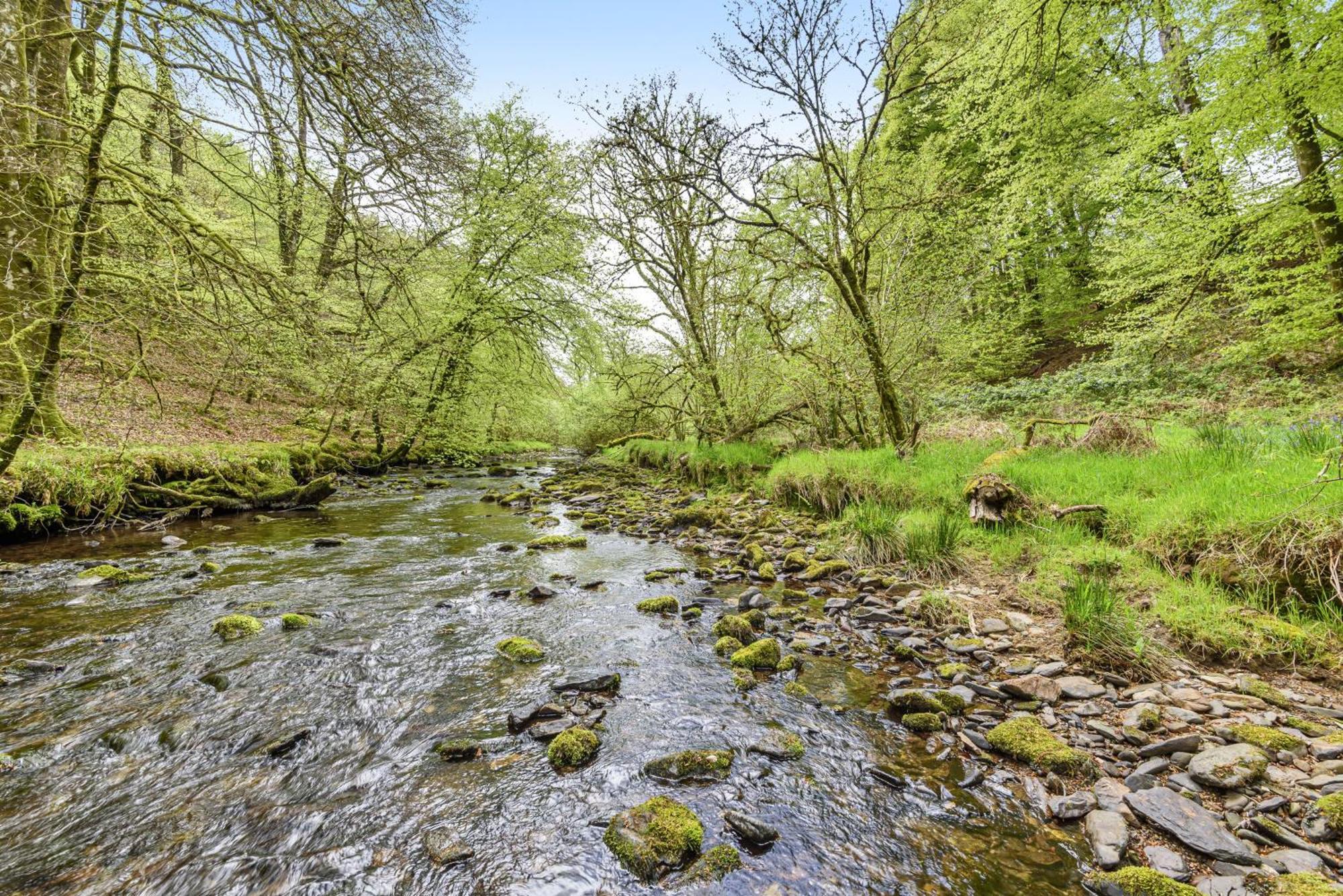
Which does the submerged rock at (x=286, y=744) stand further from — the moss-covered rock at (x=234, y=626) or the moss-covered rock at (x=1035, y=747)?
the moss-covered rock at (x=1035, y=747)

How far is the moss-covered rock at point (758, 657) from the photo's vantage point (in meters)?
3.54

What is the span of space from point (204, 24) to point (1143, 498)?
9.33 meters

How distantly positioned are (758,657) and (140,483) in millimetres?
8908

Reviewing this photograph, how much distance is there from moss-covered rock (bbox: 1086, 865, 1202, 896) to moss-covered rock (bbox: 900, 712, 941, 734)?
3.12ft

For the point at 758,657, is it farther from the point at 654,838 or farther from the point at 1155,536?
Answer: the point at 1155,536

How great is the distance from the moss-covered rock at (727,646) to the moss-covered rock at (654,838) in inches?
59.9

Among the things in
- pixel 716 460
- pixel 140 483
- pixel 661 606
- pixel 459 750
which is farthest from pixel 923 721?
pixel 140 483

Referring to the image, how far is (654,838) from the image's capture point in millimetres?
2092

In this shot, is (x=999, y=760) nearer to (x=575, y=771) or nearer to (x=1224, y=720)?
(x=1224, y=720)

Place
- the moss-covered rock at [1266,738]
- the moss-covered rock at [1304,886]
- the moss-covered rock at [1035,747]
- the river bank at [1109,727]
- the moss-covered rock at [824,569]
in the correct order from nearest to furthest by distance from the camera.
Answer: the moss-covered rock at [1304,886] < the river bank at [1109,727] < the moss-covered rock at [1266,738] < the moss-covered rock at [1035,747] < the moss-covered rock at [824,569]

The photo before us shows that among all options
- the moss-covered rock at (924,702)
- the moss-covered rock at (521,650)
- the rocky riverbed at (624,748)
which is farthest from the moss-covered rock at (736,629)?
the moss-covered rock at (521,650)

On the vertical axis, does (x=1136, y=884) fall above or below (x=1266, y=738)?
below

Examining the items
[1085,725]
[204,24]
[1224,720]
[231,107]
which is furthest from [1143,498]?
[204,24]

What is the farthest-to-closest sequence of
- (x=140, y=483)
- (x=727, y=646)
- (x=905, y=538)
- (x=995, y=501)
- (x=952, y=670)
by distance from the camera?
(x=140, y=483)
(x=905, y=538)
(x=995, y=501)
(x=727, y=646)
(x=952, y=670)
